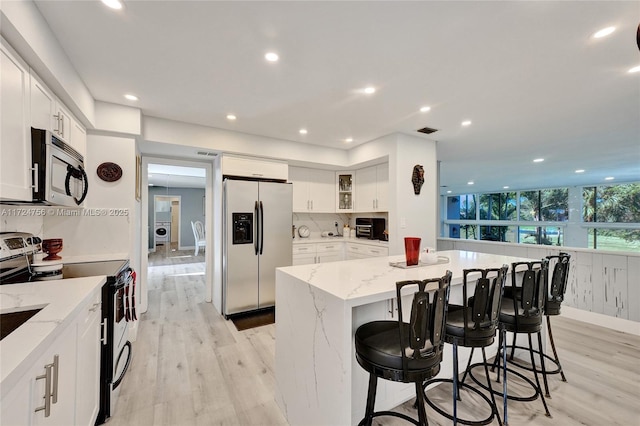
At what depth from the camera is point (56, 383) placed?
109 centimetres

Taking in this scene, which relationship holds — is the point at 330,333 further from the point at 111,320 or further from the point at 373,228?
the point at 373,228

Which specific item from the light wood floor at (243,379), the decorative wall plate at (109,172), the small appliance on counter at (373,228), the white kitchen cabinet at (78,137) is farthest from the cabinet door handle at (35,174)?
the small appliance on counter at (373,228)

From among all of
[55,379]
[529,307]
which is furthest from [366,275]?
[55,379]

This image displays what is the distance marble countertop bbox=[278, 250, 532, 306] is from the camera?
1.45m

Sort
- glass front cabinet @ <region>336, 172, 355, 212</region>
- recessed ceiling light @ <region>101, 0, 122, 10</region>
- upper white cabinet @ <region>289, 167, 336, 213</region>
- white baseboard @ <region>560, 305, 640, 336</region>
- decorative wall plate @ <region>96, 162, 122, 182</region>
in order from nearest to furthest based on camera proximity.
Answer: recessed ceiling light @ <region>101, 0, 122, 10</region>
decorative wall plate @ <region>96, 162, 122, 182</region>
white baseboard @ <region>560, 305, 640, 336</region>
upper white cabinet @ <region>289, 167, 336, 213</region>
glass front cabinet @ <region>336, 172, 355, 212</region>

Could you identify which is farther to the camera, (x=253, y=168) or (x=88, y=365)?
(x=253, y=168)

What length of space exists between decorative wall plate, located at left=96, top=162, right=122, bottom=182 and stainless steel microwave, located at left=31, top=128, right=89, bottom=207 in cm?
67

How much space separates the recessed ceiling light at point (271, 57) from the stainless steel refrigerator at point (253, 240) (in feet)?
6.31

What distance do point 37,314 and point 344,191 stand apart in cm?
454

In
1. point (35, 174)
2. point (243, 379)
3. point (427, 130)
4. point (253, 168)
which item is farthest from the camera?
point (253, 168)

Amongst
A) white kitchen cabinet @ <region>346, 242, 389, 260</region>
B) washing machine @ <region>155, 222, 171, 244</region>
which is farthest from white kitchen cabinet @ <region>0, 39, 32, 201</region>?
washing machine @ <region>155, 222, 171, 244</region>

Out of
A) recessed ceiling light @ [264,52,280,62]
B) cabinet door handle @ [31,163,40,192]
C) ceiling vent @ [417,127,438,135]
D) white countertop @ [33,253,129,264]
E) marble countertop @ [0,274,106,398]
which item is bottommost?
marble countertop @ [0,274,106,398]

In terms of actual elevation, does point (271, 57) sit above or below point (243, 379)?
above

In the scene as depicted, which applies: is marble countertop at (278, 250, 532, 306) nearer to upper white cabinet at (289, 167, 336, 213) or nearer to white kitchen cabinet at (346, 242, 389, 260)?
white kitchen cabinet at (346, 242, 389, 260)
